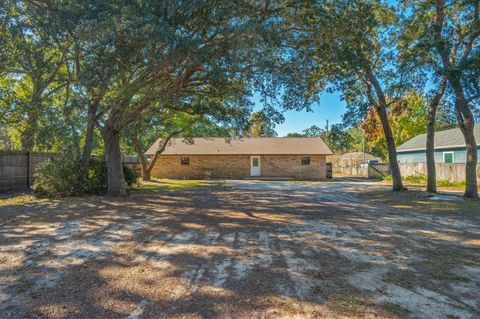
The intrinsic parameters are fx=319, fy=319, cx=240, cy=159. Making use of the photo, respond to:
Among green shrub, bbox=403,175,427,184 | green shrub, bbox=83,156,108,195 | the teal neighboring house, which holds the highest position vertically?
the teal neighboring house

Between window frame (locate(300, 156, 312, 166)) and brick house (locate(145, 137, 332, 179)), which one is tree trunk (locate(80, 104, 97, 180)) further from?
window frame (locate(300, 156, 312, 166))

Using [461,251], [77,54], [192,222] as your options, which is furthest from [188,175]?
[461,251]

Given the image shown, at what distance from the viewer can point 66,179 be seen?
12.1 metres

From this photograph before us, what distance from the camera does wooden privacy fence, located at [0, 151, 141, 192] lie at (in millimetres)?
13672

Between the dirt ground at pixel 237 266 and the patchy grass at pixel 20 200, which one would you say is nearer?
the dirt ground at pixel 237 266

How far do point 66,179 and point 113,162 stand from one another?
182 centimetres

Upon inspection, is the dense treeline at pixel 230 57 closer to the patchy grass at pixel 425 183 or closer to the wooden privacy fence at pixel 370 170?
the patchy grass at pixel 425 183

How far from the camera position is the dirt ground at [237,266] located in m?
3.04

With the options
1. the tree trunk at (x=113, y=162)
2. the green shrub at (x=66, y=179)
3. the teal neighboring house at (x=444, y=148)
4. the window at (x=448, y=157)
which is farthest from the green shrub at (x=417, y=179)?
the green shrub at (x=66, y=179)

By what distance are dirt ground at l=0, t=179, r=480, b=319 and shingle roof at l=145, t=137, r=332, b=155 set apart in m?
19.4

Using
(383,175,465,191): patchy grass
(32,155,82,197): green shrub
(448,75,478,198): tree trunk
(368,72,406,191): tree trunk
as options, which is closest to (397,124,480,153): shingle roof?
(383,175,465,191): patchy grass

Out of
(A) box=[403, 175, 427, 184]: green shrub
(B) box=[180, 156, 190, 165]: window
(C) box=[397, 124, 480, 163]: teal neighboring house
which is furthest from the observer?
(B) box=[180, 156, 190, 165]: window

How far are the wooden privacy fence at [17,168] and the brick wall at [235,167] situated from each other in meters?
13.0

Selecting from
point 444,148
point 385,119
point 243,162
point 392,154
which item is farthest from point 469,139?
point 243,162
